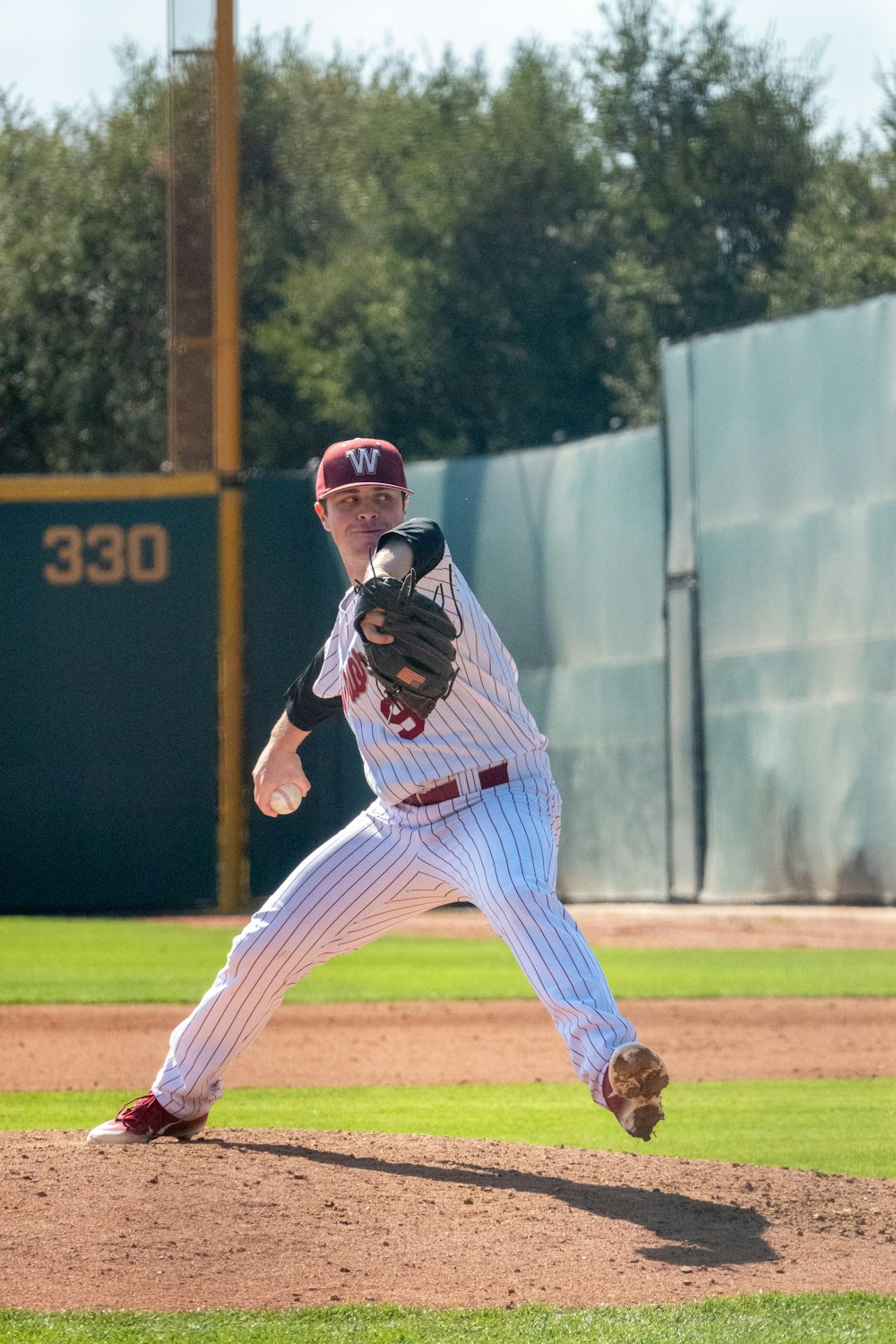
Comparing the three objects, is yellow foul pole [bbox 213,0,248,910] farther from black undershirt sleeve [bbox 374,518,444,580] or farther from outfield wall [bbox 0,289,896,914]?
black undershirt sleeve [bbox 374,518,444,580]

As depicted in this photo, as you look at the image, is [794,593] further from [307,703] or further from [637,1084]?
[637,1084]

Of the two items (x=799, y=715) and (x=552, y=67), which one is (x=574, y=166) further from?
(x=799, y=715)

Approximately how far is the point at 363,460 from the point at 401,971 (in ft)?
19.1

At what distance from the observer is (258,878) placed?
39.3 ft

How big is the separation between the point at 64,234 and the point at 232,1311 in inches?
1032

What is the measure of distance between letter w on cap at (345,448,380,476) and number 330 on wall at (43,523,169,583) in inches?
339

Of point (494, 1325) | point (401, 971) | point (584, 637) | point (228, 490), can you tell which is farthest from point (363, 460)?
point (228, 490)

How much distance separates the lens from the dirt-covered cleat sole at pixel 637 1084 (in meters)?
3.01

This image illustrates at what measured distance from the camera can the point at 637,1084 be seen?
3.01 m

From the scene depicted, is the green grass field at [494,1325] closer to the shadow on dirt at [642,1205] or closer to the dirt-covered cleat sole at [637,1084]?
the shadow on dirt at [642,1205]

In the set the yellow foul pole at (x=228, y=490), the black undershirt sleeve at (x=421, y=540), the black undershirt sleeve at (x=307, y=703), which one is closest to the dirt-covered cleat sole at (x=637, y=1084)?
the black undershirt sleeve at (x=421, y=540)

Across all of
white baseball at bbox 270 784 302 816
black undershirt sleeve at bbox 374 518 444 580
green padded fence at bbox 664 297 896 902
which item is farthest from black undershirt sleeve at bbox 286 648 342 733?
green padded fence at bbox 664 297 896 902

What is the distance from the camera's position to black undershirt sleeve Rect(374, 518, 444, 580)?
10.8 ft

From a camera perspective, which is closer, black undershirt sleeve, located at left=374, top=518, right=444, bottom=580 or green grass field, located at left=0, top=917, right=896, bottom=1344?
green grass field, located at left=0, top=917, right=896, bottom=1344
